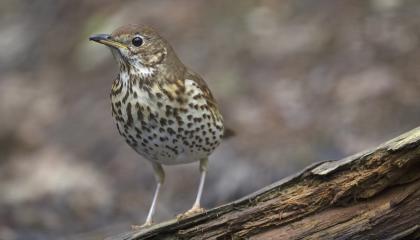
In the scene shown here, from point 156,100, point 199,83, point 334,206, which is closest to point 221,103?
point 199,83

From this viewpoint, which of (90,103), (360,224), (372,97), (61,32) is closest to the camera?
(360,224)

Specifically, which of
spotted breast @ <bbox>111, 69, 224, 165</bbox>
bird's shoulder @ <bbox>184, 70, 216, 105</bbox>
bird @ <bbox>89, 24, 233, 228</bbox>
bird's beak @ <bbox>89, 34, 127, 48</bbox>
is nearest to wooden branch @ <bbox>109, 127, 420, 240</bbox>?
bird @ <bbox>89, 24, 233, 228</bbox>

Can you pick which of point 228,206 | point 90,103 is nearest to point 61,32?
point 90,103

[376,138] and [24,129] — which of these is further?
[24,129]

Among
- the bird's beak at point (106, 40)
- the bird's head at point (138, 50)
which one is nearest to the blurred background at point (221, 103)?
the bird's head at point (138, 50)

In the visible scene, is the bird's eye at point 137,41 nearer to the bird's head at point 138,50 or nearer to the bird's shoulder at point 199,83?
the bird's head at point 138,50

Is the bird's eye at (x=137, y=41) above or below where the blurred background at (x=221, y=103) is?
below

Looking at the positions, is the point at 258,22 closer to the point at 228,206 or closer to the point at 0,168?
the point at 0,168
